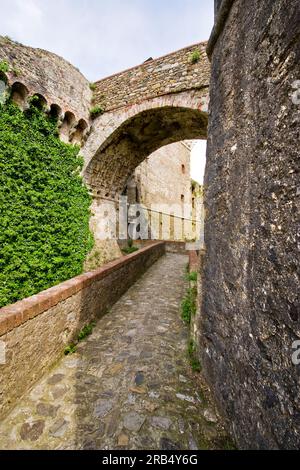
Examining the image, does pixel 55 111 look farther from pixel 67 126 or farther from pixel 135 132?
pixel 135 132

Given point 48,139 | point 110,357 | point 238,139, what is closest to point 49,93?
point 48,139

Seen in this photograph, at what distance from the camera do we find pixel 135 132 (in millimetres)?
8055

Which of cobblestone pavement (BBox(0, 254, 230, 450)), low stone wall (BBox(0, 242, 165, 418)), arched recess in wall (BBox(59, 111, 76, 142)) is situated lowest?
cobblestone pavement (BBox(0, 254, 230, 450))

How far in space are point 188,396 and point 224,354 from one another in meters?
0.77

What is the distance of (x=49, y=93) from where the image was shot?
640 centimetres

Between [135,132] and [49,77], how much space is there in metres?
3.04

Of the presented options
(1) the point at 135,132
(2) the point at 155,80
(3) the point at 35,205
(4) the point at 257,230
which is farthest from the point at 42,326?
(2) the point at 155,80

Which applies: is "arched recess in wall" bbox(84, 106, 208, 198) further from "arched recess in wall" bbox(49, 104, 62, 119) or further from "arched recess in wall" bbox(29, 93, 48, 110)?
"arched recess in wall" bbox(29, 93, 48, 110)

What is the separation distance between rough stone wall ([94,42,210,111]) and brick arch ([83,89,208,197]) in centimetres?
25

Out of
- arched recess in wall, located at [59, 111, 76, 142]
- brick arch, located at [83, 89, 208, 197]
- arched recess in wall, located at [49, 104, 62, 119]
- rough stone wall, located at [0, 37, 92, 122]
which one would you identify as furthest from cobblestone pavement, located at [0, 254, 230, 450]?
rough stone wall, located at [0, 37, 92, 122]

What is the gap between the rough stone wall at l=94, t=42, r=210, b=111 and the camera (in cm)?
618

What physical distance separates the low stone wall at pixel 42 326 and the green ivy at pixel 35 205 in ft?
8.32

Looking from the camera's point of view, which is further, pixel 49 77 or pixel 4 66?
pixel 49 77
